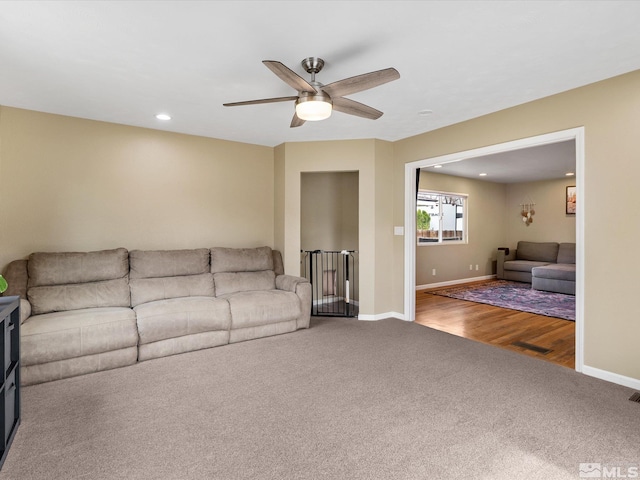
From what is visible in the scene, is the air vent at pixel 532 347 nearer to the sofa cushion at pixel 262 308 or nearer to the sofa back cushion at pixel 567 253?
the sofa cushion at pixel 262 308

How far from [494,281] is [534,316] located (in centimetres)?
335

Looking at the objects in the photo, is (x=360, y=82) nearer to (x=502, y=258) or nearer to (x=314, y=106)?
(x=314, y=106)

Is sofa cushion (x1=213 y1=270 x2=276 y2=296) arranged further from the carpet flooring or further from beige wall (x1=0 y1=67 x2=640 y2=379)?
the carpet flooring

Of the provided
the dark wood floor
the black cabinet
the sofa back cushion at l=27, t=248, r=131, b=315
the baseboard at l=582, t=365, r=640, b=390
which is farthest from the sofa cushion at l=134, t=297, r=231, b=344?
the baseboard at l=582, t=365, r=640, b=390

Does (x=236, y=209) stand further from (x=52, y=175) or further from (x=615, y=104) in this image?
(x=615, y=104)

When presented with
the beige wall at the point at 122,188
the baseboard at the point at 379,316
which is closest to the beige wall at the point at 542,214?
the baseboard at the point at 379,316

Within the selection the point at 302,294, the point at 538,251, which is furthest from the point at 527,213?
the point at 302,294

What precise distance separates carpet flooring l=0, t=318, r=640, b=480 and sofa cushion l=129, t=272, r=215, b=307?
2.44 feet

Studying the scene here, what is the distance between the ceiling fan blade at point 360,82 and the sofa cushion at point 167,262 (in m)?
2.61

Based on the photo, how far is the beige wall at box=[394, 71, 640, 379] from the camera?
2.69m

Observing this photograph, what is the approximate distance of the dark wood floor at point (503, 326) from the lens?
3.59 meters

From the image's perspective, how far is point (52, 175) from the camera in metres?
3.64

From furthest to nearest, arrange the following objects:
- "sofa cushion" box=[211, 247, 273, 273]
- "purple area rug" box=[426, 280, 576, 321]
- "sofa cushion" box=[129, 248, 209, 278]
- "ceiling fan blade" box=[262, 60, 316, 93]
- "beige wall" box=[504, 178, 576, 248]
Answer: "beige wall" box=[504, 178, 576, 248] < "purple area rug" box=[426, 280, 576, 321] < "sofa cushion" box=[211, 247, 273, 273] < "sofa cushion" box=[129, 248, 209, 278] < "ceiling fan blade" box=[262, 60, 316, 93]

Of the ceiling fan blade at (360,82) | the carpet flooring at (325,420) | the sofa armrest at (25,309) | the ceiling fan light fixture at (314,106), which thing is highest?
the ceiling fan blade at (360,82)
